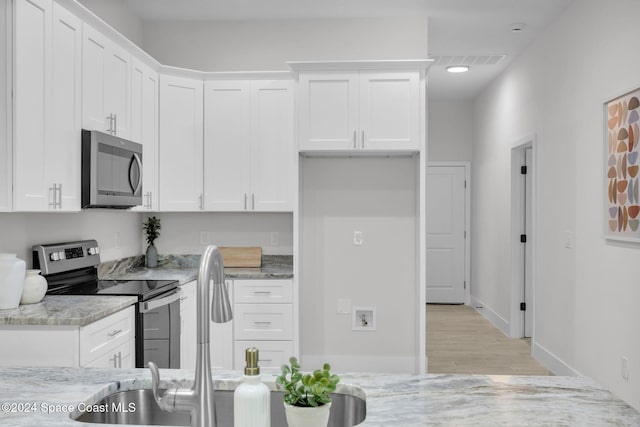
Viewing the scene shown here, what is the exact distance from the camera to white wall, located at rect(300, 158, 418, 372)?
459 centimetres

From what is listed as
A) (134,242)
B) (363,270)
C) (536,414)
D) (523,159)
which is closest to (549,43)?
(523,159)

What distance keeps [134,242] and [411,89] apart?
2516mm

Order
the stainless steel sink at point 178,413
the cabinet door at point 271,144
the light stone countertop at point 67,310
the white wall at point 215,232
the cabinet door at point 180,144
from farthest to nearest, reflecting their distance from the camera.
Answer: the white wall at point 215,232, the cabinet door at point 271,144, the cabinet door at point 180,144, the light stone countertop at point 67,310, the stainless steel sink at point 178,413

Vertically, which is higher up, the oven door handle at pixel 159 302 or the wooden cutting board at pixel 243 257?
the wooden cutting board at pixel 243 257

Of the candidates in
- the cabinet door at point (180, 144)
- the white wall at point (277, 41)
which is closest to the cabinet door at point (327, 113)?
the white wall at point (277, 41)

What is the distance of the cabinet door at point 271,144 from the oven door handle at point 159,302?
3.55 feet

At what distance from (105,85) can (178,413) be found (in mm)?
2455

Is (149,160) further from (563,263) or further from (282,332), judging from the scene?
(563,263)

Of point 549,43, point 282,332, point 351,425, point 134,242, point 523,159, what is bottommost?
point 282,332

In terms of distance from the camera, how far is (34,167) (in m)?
2.64

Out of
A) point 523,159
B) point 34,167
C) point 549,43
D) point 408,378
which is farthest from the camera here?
point 523,159

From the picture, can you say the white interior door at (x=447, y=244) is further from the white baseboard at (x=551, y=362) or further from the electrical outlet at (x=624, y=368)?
the electrical outlet at (x=624, y=368)

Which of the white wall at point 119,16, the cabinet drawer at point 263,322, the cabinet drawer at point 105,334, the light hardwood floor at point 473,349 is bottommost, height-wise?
the light hardwood floor at point 473,349

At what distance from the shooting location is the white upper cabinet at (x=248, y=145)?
4426 mm
